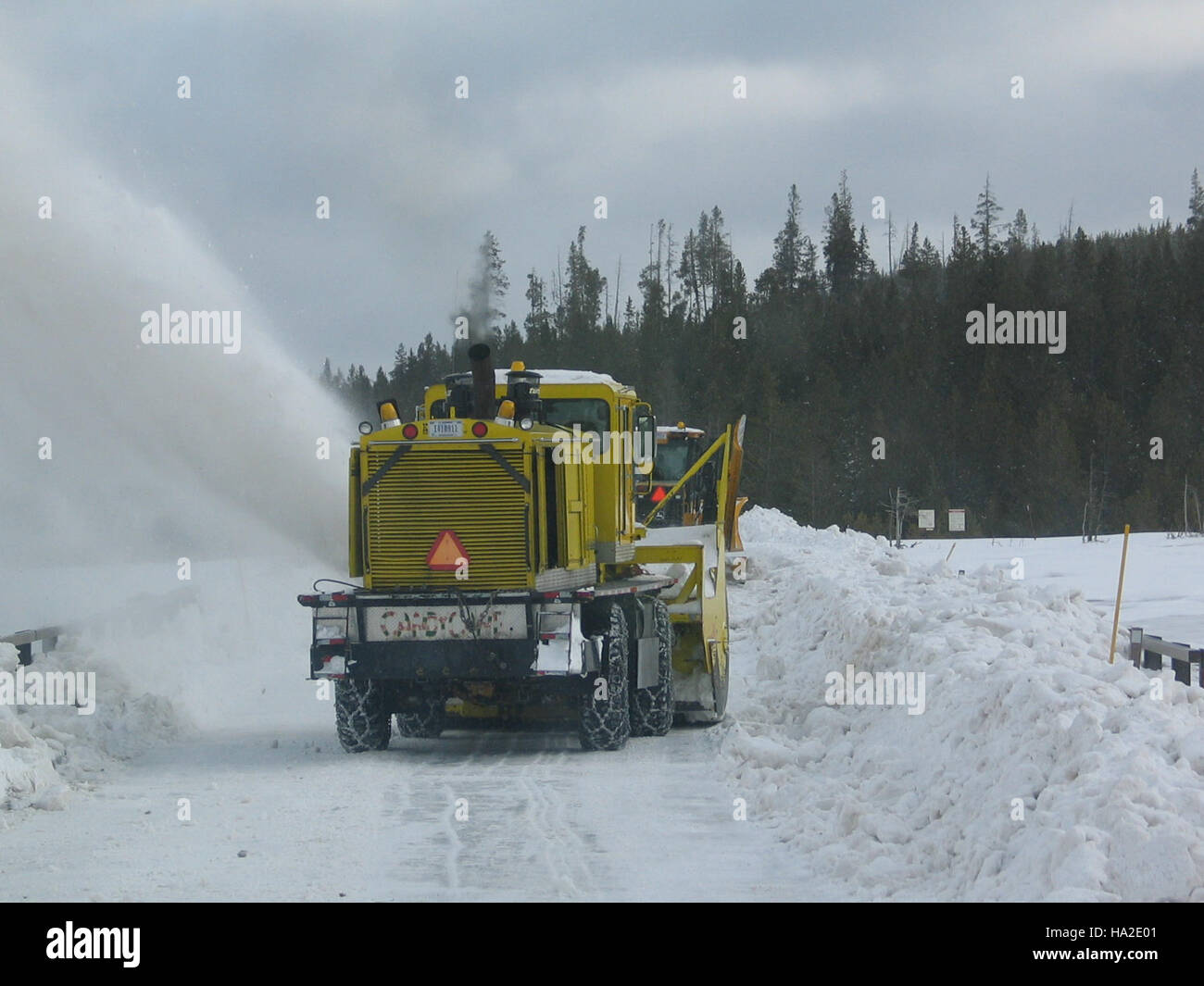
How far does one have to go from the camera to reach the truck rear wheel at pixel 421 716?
12.4 metres

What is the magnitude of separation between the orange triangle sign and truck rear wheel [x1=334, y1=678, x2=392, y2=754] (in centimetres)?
108

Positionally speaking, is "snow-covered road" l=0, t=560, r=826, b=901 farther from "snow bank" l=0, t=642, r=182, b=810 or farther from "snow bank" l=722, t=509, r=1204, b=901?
"snow bank" l=722, t=509, r=1204, b=901

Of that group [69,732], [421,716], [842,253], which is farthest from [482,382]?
[842,253]

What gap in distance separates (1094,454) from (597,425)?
6029 centimetres

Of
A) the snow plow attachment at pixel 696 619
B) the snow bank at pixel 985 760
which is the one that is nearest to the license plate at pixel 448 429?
the snow plow attachment at pixel 696 619

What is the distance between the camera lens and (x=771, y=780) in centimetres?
1016

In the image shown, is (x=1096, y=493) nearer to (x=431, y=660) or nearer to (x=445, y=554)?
(x=445, y=554)

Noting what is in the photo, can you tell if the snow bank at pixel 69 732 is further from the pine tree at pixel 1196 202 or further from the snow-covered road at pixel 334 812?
the pine tree at pixel 1196 202

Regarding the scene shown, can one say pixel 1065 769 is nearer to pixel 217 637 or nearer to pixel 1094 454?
pixel 217 637

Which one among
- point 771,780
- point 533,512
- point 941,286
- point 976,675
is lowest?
point 771,780

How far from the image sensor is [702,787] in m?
10.4

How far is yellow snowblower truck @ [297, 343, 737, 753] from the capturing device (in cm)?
1160

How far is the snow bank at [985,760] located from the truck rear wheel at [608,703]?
929 mm
